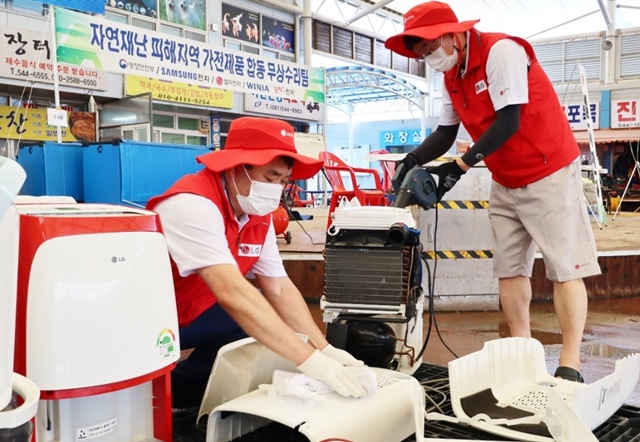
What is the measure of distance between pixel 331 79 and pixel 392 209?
15970 mm

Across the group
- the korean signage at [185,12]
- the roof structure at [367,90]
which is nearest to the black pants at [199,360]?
the korean signage at [185,12]

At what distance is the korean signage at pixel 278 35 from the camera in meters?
13.7

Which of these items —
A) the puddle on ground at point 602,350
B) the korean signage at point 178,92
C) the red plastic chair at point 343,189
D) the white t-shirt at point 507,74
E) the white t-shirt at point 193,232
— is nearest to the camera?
the white t-shirt at point 193,232

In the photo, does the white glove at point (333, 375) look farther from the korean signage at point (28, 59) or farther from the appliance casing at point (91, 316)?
the korean signage at point (28, 59)

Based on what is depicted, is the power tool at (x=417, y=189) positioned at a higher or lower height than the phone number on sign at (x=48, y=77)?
Result: lower

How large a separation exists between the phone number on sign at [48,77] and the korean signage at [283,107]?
3.66 m

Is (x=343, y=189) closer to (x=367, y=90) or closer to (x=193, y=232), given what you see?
(x=193, y=232)

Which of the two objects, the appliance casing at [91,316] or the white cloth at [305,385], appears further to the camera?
the white cloth at [305,385]

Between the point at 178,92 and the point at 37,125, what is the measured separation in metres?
2.51

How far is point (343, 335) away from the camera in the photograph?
212 centimetres

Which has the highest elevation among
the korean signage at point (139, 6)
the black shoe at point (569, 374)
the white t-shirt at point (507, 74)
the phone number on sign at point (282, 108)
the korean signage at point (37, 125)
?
the korean signage at point (139, 6)

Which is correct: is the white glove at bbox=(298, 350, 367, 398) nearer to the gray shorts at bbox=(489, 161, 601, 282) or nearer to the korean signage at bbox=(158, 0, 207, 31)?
the gray shorts at bbox=(489, 161, 601, 282)

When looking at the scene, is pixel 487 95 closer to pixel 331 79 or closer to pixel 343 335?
pixel 343 335

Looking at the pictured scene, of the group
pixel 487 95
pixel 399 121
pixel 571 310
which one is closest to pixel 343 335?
pixel 571 310
